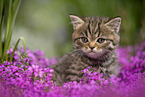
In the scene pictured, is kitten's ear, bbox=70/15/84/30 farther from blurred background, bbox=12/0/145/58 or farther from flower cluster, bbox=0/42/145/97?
blurred background, bbox=12/0/145/58

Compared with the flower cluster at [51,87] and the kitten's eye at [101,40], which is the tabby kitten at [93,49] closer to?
the kitten's eye at [101,40]

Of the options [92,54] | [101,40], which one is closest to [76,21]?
[101,40]

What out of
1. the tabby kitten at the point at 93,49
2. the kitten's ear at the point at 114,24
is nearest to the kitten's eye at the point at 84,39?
the tabby kitten at the point at 93,49

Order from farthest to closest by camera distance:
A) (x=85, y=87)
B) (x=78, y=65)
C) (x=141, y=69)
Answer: (x=141, y=69)
(x=78, y=65)
(x=85, y=87)

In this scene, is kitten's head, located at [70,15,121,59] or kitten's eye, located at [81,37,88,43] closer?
kitten's head, located at [70,15,121,59]

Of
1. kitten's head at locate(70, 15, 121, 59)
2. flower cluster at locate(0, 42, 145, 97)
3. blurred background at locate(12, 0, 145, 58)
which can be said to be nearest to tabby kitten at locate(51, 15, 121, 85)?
kitten's head at locate(70, 15, 121, 59)

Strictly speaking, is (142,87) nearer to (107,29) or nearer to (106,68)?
(106,68)

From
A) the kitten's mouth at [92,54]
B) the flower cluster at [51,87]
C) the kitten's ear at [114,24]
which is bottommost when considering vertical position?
the flower cluster at [51,87]

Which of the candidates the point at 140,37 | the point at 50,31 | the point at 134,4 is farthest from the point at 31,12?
the point at 140,37
